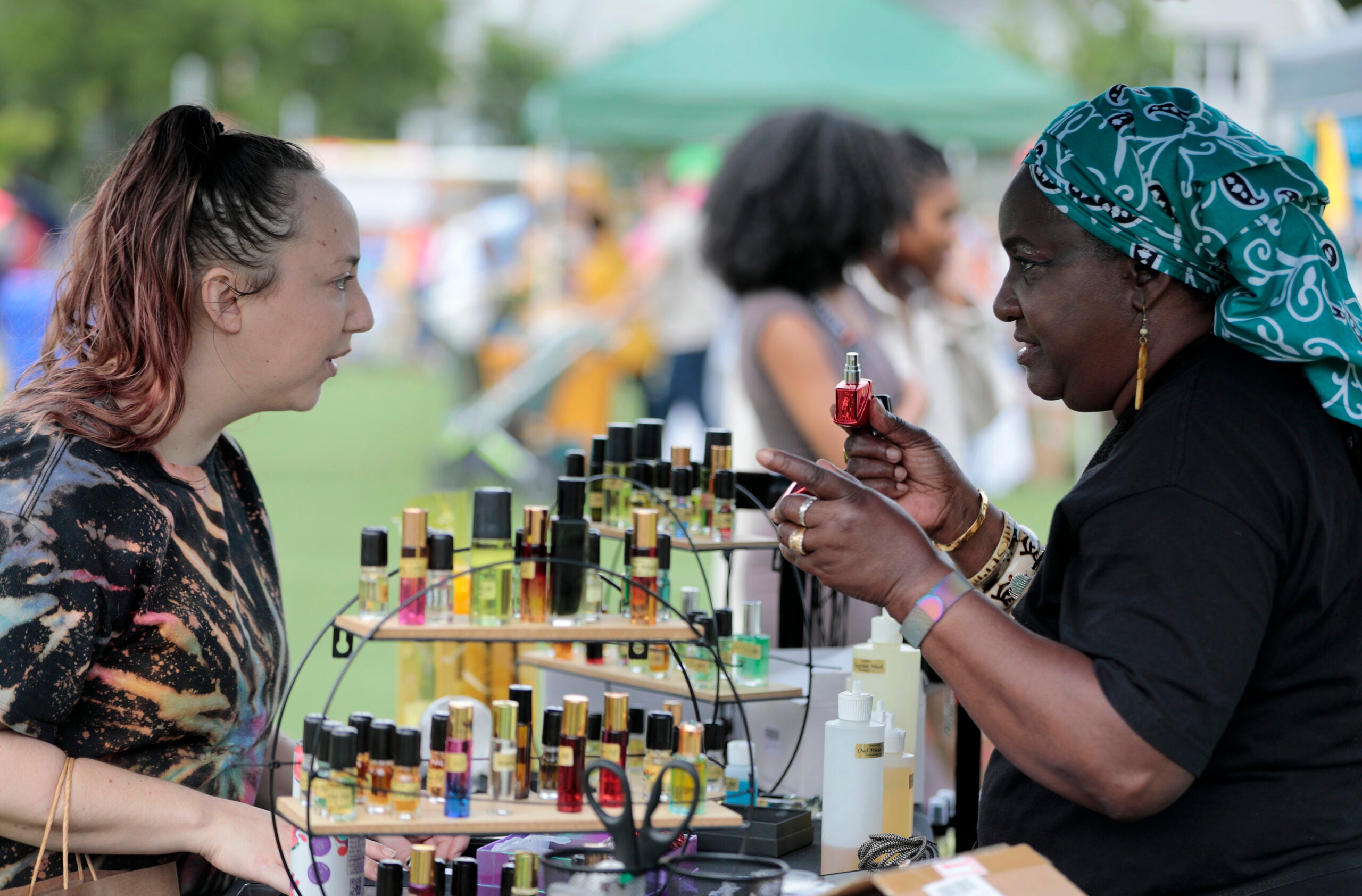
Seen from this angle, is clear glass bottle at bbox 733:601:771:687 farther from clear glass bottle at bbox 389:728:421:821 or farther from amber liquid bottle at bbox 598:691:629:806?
clear glass bottle at bbox 389:728:421:821

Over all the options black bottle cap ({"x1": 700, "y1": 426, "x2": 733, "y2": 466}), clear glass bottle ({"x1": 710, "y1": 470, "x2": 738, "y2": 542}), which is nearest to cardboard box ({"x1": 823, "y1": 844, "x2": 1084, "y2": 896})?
clear glass bottle ({"x1": 710, "y1": 470, "x2": 738, "y2": 542})

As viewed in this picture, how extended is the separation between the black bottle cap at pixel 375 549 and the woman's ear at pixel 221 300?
477 millimetres

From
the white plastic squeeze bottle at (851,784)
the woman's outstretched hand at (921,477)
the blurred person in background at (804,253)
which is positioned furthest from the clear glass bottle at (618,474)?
the blurred person in background at (804,253)

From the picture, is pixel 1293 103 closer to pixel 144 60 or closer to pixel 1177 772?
pixel 1177 772

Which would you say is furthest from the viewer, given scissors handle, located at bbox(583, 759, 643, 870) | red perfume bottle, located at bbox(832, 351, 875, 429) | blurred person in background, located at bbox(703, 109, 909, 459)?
blurred person in background, located at bbox(703, 109, 909, 459)

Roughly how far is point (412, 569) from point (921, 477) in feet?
2.84

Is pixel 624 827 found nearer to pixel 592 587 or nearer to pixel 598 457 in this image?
pixel 592 587

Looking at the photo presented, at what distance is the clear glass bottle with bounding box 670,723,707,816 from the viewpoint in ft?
5.01

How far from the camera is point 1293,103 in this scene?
530 cm

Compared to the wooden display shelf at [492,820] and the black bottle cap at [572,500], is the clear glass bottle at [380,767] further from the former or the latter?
the black bottle cap at [572,500]

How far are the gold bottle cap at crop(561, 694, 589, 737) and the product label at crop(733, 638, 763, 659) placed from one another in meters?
0.66

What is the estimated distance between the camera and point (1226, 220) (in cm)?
148

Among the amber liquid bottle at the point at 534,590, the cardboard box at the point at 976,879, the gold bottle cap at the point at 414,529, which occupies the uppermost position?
the gold bottle cap at the point at 414,529

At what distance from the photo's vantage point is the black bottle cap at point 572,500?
67.7 inches
